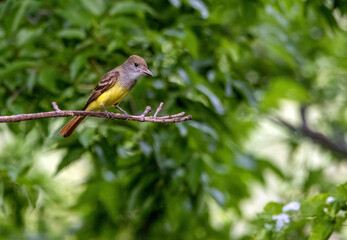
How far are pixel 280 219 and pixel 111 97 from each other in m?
1.41

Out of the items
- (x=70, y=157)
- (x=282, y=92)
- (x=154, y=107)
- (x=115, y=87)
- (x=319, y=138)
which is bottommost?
(x=319, y=138)

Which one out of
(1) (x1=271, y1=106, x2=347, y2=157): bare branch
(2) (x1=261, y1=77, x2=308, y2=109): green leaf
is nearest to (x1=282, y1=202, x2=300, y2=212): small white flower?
(2) (x1=261, y1=77, x2=308, y2=109): green leaf

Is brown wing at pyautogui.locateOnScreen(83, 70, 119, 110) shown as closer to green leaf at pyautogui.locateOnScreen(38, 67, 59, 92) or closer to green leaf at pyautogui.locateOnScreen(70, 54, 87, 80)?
green leaf at pyautogui.locateOnScreen(70, 54, 87, 80)

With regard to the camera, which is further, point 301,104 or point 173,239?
point 301,104

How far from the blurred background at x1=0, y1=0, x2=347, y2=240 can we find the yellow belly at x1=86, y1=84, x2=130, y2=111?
0.23 metres

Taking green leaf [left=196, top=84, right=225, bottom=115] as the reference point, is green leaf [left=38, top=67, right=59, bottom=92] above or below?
below

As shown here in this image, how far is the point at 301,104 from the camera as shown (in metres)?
7.93

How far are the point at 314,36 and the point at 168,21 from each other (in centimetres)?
265

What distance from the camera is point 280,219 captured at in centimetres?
357

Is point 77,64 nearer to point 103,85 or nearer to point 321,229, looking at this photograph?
point 103,85

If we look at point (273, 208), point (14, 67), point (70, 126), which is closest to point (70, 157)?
point (70, 126)

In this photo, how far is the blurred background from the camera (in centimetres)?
442

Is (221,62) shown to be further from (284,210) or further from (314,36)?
(284,210)

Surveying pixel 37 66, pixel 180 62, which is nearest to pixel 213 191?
pixel 180 62
